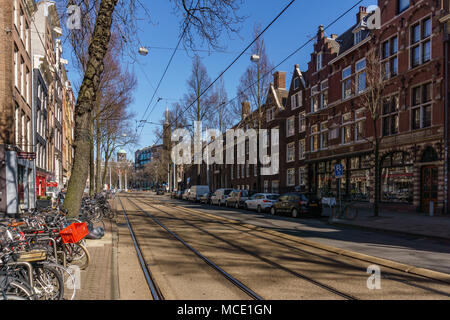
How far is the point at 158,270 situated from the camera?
25.3ft

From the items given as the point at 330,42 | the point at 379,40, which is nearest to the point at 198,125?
the point at 330,42

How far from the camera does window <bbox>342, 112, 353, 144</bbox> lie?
2962cm

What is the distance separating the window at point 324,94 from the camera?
3358 cm

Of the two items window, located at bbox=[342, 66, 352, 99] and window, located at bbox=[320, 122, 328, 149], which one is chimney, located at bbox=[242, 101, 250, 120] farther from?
window, located at bbox=[342, 66, 352, 99]

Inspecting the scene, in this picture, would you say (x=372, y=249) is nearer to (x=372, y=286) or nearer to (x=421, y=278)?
(x=421, y=278)

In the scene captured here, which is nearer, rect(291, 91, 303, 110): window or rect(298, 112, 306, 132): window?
rect(298, 112, 306, 132): window

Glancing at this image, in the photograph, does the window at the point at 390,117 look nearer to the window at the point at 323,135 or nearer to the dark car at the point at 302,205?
the window at the point at 323,135

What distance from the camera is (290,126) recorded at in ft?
132

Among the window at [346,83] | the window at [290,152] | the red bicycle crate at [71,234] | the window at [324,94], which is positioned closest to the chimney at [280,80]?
the window at [290,152]

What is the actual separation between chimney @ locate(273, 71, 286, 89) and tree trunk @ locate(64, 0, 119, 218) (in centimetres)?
3879

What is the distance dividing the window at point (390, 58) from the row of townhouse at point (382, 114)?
0.07 meters

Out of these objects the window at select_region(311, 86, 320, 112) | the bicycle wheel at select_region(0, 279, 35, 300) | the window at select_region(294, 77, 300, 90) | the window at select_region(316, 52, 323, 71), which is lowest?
the bicycle wheel at select_region(0, 279, 35, 300)

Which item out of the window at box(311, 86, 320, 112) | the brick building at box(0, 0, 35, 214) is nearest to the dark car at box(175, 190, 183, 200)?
the window at box(311, 86, 320, 112)
